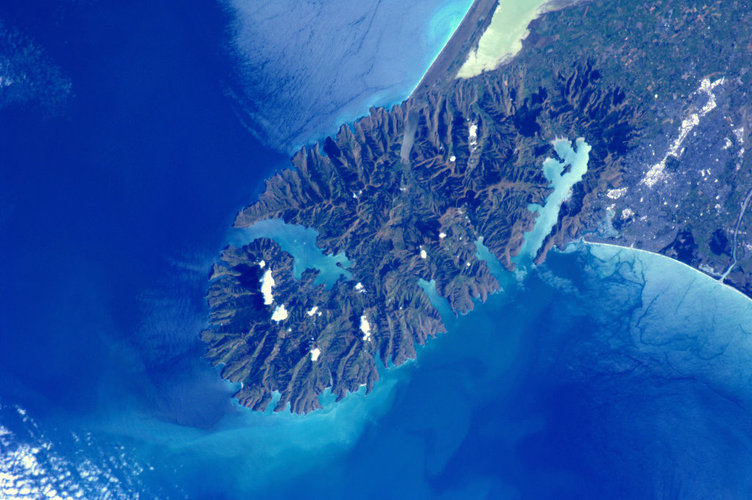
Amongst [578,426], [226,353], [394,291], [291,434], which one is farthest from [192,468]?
[578,426]

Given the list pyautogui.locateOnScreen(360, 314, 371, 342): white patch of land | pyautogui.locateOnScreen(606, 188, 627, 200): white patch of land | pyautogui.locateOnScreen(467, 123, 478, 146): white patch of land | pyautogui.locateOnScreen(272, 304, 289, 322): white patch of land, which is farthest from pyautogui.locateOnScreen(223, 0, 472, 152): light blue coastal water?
pyautogui.locateOnScreen(606, 188, 627, 200): white patch of land

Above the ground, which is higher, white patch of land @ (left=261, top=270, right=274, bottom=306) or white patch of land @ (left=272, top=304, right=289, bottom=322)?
white patch of land @ (left=261, top=270, right=274, bottom=306)

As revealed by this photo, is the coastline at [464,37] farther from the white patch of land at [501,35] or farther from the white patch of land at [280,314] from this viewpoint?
the white patch of land at [280,314]

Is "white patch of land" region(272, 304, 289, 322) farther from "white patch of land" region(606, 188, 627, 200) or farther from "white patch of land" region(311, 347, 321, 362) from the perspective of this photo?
"white patch of land" region(606, 188, 627, 200)

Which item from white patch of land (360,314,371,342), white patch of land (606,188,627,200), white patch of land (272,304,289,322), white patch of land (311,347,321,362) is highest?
white patch of land (272,304,289,322)

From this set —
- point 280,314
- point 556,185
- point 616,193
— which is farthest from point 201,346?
point 616,193

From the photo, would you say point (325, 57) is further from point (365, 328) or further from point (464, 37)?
point (365, 328)
